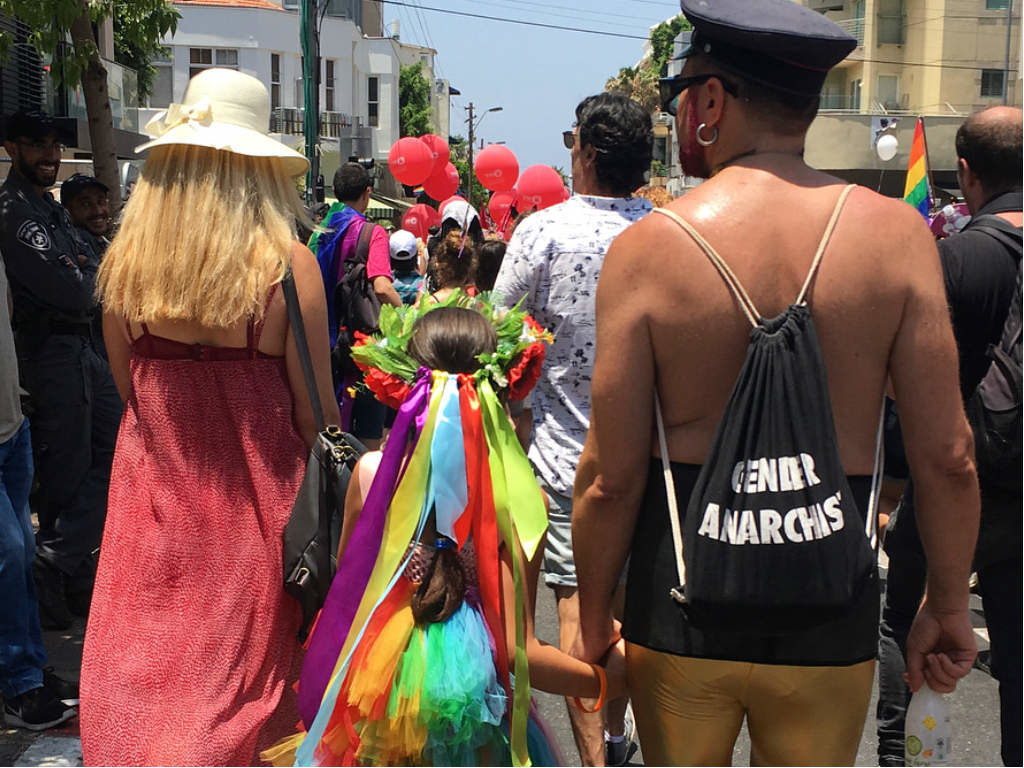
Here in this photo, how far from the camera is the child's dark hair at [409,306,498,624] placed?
2445mm

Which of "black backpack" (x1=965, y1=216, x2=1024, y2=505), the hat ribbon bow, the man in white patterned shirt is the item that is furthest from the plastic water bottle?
the hat ribbon bow

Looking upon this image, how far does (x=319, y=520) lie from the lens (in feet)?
9.20

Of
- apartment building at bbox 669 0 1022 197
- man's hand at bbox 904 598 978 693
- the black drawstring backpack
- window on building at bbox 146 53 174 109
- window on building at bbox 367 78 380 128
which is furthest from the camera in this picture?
window on building at bbox 367 78 380 128

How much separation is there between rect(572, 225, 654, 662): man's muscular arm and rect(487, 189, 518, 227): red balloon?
13.2 m

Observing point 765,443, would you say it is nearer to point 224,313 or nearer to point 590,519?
point 590,519

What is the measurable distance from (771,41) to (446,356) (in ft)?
3.09

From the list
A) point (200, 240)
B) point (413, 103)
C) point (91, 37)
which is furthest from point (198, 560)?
point (413, 103)

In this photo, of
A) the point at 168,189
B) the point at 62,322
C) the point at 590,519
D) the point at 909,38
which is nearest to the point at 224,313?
the point at 168,189

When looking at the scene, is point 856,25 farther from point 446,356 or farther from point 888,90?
point 446,356

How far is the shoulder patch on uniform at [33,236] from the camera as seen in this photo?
15.9ft

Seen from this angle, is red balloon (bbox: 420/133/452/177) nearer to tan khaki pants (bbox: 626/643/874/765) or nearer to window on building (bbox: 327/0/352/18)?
tan khaki pants (bbox: 626/643/874/765)

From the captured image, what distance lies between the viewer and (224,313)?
111 inches

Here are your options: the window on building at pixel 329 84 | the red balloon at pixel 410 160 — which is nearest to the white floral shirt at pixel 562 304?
the red balloon at pixel 410 160

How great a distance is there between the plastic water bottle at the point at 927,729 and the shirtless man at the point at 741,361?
396 mm
